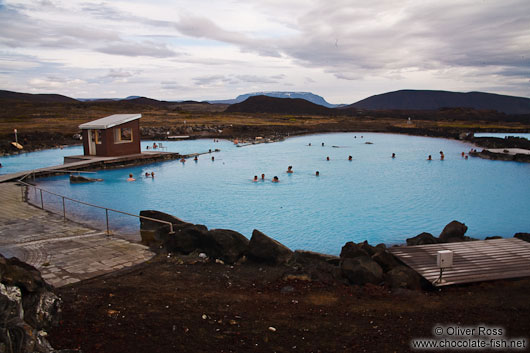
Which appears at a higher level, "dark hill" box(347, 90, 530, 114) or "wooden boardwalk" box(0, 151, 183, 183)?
"dark hill" box(347, 90, 530, 114)

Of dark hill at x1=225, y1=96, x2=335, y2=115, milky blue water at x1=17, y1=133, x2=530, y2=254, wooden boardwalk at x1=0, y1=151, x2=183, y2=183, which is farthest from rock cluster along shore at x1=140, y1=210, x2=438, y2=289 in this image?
dark hill at x1=225, y1=96, x2=335, y2=115

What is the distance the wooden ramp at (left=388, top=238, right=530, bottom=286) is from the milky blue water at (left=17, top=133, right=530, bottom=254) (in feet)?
15.5

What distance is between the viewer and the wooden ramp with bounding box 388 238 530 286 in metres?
6.97

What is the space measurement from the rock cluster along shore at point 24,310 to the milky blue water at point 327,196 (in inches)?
330

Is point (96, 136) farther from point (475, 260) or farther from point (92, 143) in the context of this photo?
point (475, 260)

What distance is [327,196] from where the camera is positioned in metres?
20.4

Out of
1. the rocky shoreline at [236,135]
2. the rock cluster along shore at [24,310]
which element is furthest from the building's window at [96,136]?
the rock cluster along shore at [24,310]

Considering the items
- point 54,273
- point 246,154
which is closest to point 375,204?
point 54,273

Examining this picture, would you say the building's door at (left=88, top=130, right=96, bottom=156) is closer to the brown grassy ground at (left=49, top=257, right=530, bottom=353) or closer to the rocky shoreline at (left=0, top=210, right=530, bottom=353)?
the rocky shoreline at (left=0, top=210, right=530, bottom=353)

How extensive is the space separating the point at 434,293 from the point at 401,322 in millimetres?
1490

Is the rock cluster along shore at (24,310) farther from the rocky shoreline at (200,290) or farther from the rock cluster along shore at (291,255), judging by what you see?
the rock cluster along shore at (291,255)

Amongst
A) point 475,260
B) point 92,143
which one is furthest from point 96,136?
point 475,260

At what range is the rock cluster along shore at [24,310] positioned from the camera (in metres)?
3.74

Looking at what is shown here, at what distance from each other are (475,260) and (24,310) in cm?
794
